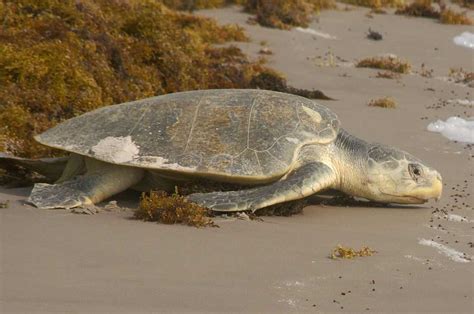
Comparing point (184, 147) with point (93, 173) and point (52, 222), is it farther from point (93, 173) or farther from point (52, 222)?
point (52, 222)

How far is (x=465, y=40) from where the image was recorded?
17.2 metres

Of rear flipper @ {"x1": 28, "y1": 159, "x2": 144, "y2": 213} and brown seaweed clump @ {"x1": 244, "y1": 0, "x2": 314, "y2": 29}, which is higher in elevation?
rear flipper @ {"x1": 28, "y1": 159, "x2": 144, "y2": 213}

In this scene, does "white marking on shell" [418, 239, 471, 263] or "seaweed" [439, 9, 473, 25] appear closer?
"white marking on shell" [418, 239, 471, 263]

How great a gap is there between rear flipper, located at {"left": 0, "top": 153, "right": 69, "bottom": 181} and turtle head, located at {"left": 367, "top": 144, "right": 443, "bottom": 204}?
2614 mm

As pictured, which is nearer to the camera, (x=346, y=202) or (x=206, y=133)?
(x=206, y=133)

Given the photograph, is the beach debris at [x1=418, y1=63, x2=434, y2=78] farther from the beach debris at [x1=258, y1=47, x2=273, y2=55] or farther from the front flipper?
the front flipper

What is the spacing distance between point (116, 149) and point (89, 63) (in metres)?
3.85

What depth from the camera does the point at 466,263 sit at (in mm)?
5578

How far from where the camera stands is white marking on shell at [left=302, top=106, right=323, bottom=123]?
7.18 m

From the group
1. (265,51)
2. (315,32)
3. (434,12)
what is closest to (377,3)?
(434,12)

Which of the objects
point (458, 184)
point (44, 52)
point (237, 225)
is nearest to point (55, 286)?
point (237, 225)

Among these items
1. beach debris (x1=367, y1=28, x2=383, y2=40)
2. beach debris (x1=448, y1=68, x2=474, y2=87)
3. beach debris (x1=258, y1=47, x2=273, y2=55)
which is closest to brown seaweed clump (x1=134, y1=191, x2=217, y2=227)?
beach debris (x1=448, y1=68, x2=474, y2=87)

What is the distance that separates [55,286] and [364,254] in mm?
2038

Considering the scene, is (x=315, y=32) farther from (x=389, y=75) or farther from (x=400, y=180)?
(x=400, y=180)
